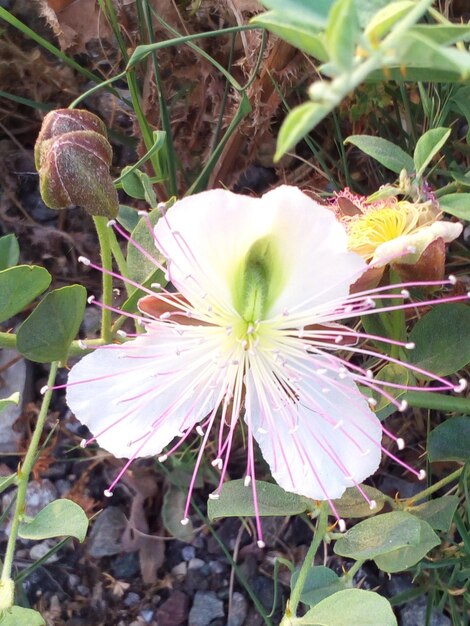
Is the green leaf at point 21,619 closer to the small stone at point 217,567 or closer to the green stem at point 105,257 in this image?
the green stem at point 105,257

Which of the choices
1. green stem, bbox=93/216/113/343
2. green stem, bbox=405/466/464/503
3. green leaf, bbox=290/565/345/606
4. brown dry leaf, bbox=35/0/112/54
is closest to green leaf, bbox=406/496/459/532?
green stem, bbox=405/466/464/503

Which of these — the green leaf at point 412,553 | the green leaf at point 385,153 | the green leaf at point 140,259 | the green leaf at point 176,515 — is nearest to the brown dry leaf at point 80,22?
the green leaf at point 140,259

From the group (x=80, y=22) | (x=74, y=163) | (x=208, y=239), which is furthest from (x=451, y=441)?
(x=80, y=22)

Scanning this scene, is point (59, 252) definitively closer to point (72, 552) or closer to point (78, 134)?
point (72, 552)

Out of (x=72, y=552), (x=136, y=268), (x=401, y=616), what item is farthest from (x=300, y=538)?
(x=136, y=268)

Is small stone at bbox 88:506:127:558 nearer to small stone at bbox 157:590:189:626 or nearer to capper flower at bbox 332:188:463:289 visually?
small stone at bbox 157:590:189:626

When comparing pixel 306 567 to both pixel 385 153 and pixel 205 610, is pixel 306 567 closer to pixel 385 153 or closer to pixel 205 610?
pixel 385 153
